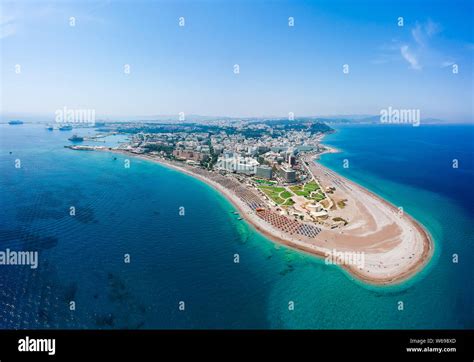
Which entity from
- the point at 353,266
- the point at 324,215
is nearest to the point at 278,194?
the point at 324,215

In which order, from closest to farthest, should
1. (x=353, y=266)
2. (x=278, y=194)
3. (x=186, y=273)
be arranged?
(x=186, y=273) < (x=353, y=266) < (x=278, y=194)

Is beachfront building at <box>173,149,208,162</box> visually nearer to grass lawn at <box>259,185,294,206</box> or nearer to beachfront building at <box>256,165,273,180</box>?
beachfront building at <box>256,165,273,180</box>

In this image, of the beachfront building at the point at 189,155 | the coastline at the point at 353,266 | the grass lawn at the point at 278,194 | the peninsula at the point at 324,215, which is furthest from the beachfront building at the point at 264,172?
the beachfront building at the point at 189,155

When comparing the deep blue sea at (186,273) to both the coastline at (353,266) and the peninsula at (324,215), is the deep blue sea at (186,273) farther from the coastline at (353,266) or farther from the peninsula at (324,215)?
the peninsula at (324,215)

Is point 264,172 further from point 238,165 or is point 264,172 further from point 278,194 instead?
point 278,194

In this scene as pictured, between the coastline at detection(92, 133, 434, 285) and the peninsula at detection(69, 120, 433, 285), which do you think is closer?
the coastline at detection(92, 133, 434, 285)

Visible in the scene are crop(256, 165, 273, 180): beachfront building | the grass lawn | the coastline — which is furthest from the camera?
crop(256, 165, 273, 180): beachfront building

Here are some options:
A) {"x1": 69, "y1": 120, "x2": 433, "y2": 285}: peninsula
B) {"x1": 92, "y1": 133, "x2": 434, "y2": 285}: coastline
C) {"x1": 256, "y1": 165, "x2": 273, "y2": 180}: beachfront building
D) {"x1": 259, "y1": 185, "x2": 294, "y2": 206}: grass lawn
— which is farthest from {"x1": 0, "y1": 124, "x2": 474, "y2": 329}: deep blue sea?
{"x1": 256, "y1": 165, "x2": 273, "y2": 180}: beachfront building

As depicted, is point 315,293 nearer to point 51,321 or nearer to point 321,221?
point 321,221
